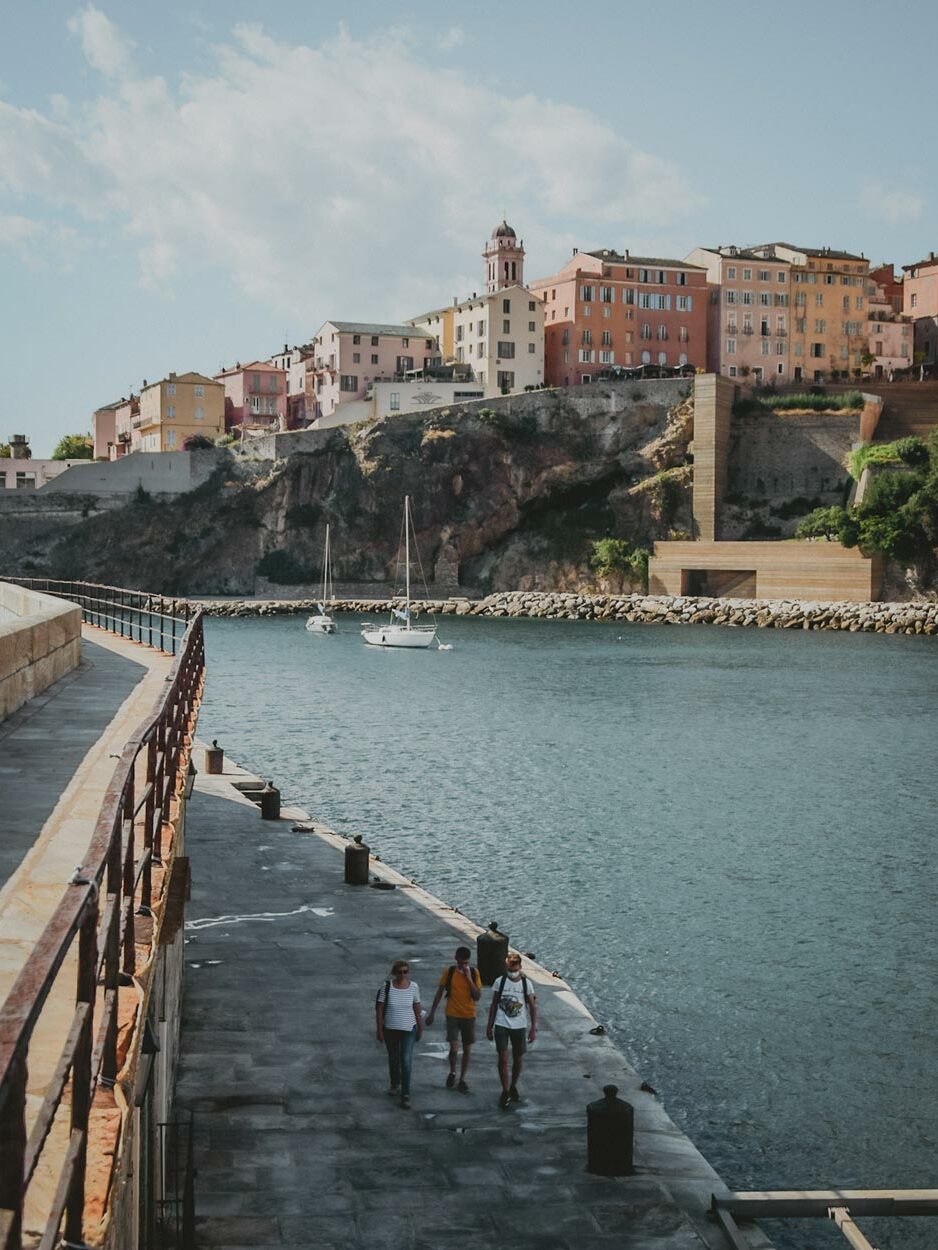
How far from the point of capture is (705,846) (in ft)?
102

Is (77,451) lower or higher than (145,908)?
higher

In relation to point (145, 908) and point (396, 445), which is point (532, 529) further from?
point (145, 908)

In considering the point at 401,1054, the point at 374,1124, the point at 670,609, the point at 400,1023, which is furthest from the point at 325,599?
the point at 374,1124

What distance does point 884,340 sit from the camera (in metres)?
122

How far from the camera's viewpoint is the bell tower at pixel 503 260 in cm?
12619

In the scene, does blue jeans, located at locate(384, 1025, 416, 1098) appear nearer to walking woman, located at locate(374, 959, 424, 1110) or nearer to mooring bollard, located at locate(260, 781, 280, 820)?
walking woman, located at locate(374, 959, 424, 1110)

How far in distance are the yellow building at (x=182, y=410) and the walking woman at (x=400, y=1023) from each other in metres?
125

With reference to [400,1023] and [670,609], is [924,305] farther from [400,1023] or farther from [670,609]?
[400,1023]

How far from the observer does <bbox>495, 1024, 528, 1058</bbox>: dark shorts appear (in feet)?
46.8

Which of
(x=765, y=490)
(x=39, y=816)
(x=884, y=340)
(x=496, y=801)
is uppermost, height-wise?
(x=884, y=340)

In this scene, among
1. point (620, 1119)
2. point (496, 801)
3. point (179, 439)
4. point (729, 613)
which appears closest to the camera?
point (620, 1119)

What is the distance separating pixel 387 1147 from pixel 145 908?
6.34 metres

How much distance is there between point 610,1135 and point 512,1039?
1.96m

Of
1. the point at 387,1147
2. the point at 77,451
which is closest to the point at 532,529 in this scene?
the point at 77,451
